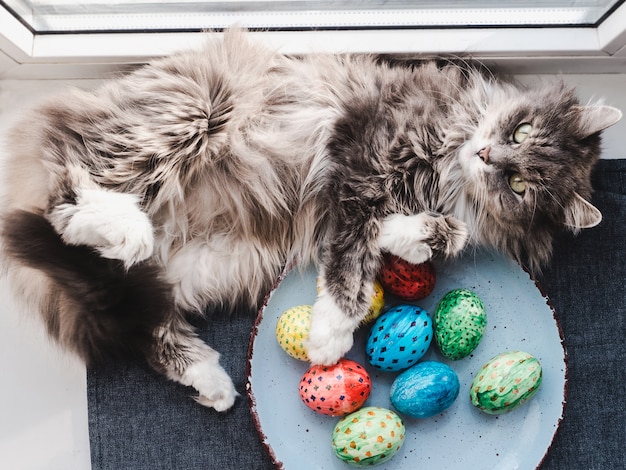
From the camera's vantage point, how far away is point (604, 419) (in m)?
1.56

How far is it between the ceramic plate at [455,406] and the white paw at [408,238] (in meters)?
0.17

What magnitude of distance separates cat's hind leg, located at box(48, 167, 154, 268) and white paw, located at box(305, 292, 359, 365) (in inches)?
17.4

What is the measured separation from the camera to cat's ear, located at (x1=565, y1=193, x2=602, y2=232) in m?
1.30

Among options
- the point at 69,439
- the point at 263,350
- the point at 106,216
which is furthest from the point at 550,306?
the point at 69,439

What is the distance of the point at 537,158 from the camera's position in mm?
1280

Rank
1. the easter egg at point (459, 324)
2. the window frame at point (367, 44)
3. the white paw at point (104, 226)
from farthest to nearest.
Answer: the window frame at point (367, 44)
the easter egg at point (459, 324)
the white paw at point (104, 226)

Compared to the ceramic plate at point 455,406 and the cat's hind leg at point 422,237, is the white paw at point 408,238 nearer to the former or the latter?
the cat's hind leg at point 422,237

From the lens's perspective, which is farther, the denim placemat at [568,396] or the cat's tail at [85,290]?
the denim placemat at [568,396]

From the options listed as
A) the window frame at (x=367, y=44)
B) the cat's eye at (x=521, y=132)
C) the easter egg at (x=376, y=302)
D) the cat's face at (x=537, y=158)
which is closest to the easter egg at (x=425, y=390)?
the easter egg at (x=376, y=302)

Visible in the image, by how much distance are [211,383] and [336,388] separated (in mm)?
354

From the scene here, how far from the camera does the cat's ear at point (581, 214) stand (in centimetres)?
130

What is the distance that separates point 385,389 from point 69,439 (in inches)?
37.3

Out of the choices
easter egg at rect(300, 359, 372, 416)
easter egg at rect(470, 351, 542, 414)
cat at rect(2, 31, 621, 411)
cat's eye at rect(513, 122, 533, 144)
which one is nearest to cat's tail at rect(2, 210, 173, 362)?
cat at rect(2, 31, 621, 411)

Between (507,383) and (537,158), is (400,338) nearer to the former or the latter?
(507,383)
